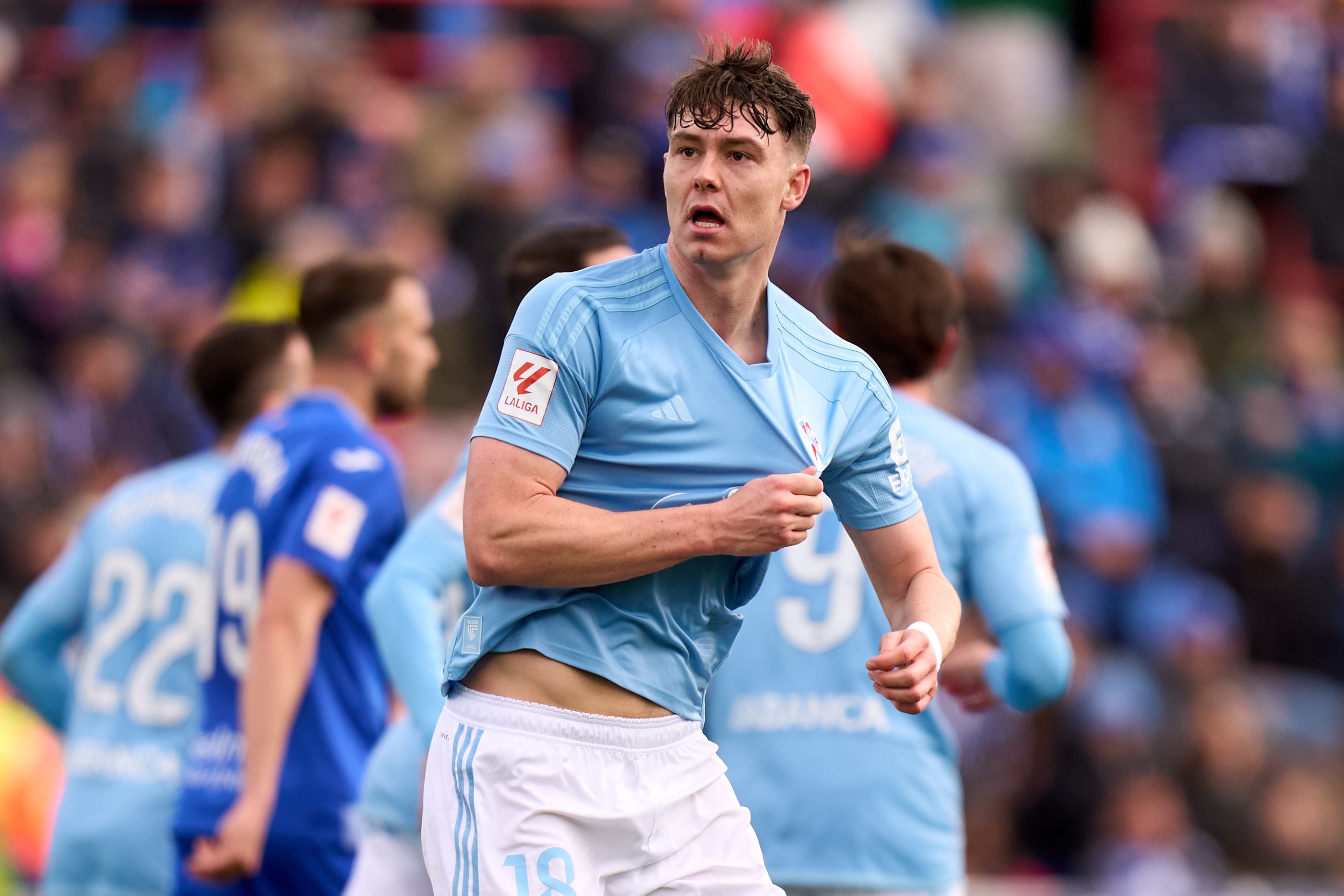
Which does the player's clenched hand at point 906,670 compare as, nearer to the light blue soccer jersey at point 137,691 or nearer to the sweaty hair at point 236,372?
the light blue soccer jersey at point 137,691

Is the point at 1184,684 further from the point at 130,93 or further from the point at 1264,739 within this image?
the point at 130,93

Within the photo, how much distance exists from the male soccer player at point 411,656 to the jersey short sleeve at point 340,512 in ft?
1.06

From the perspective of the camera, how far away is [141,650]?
595 centimetres

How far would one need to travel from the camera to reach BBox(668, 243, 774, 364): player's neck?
3643 mm

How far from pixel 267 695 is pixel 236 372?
5.19 feet

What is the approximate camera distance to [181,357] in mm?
11320

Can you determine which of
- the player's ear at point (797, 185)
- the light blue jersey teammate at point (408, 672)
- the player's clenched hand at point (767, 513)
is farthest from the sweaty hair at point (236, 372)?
the player's clenched hand at point (767, 513)

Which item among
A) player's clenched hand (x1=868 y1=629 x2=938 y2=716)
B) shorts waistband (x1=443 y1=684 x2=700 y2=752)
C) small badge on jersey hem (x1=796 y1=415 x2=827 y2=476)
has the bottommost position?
shorts waistband (x1=443 y1=684 x2=700 y2=752)

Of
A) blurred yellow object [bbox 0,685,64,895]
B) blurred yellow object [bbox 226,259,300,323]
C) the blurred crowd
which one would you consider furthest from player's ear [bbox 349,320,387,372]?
blurred yellow object [bbox 226,259,300,323]

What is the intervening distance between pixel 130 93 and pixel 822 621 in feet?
34.1

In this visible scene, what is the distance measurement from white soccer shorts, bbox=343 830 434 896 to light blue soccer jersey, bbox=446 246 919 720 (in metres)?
1.18

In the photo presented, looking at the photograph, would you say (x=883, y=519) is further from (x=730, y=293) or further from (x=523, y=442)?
(x=523, y=442)

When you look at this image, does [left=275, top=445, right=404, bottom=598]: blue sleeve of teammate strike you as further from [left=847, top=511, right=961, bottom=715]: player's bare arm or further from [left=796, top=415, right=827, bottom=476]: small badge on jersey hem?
[left=796, top=415, right=827, bottom=476]: small badge on jersey hem

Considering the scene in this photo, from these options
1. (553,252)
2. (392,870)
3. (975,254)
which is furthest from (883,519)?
(975,254)
